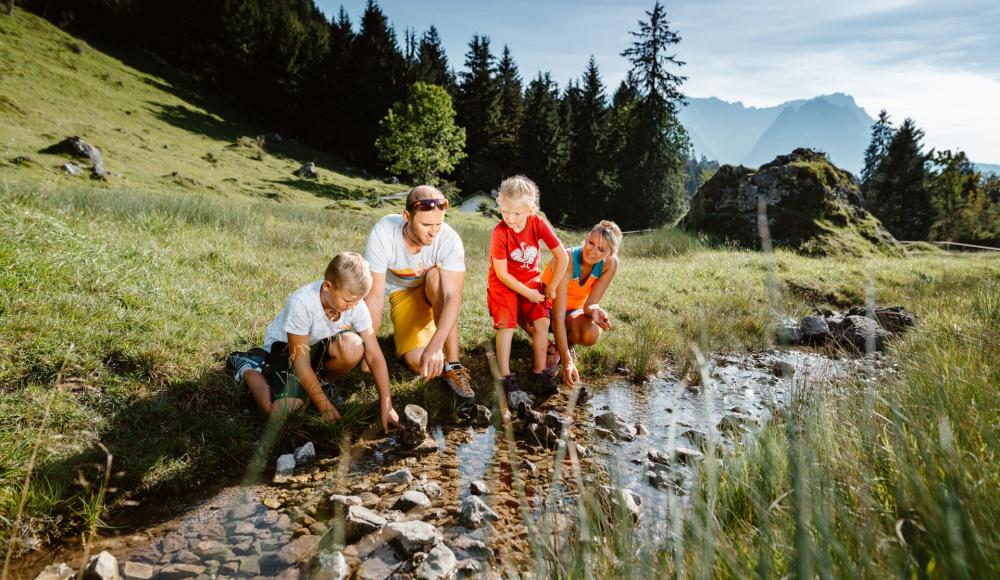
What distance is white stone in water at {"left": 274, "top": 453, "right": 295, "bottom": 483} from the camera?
2.86 meters

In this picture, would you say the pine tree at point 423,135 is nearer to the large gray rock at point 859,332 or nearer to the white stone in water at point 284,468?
the large gray rock at point 859,332

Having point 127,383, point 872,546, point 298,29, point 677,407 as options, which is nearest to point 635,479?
point 677,407

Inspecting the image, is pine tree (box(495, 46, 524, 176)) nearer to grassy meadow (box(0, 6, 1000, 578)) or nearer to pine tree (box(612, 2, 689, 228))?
Result: pine tree (box(612, 2, 689, 228))

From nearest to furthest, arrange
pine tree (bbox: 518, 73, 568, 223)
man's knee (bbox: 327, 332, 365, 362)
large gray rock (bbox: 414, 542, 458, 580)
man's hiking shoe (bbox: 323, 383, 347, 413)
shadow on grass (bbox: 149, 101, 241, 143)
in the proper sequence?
large gray rock (bbox: 414, 542, 458, 580) → man's knee (bbox: 327, 332, 365, 362) → man's hiking shoe (bbox: 323, 383, 347, 413) → shadow on grass (bbox: 149, 101, 241, 143) → pine tree (bbox: 518, 73, 568, 223)

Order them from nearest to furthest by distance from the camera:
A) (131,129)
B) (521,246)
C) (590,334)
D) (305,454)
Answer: (305,454) < (521,246) < (590,334) < (131,129)

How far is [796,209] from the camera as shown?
13789mm

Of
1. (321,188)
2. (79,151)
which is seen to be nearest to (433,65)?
(321,188)

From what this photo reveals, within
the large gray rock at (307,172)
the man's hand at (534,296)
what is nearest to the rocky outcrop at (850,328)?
the man's hand at (534,296)

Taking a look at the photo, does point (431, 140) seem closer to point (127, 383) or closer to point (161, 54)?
point (161, 54)

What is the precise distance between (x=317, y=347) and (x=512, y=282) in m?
1.68

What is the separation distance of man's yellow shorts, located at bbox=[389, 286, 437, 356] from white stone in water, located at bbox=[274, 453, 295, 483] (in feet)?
4.73

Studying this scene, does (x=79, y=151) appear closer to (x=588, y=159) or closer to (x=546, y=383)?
(x=546, y=383)

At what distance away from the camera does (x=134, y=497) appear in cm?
260

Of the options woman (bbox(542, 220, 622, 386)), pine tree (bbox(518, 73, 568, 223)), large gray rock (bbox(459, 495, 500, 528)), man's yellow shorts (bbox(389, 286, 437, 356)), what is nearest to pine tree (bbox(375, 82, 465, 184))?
pine tree (bbox(518, 73, 568, 223))
